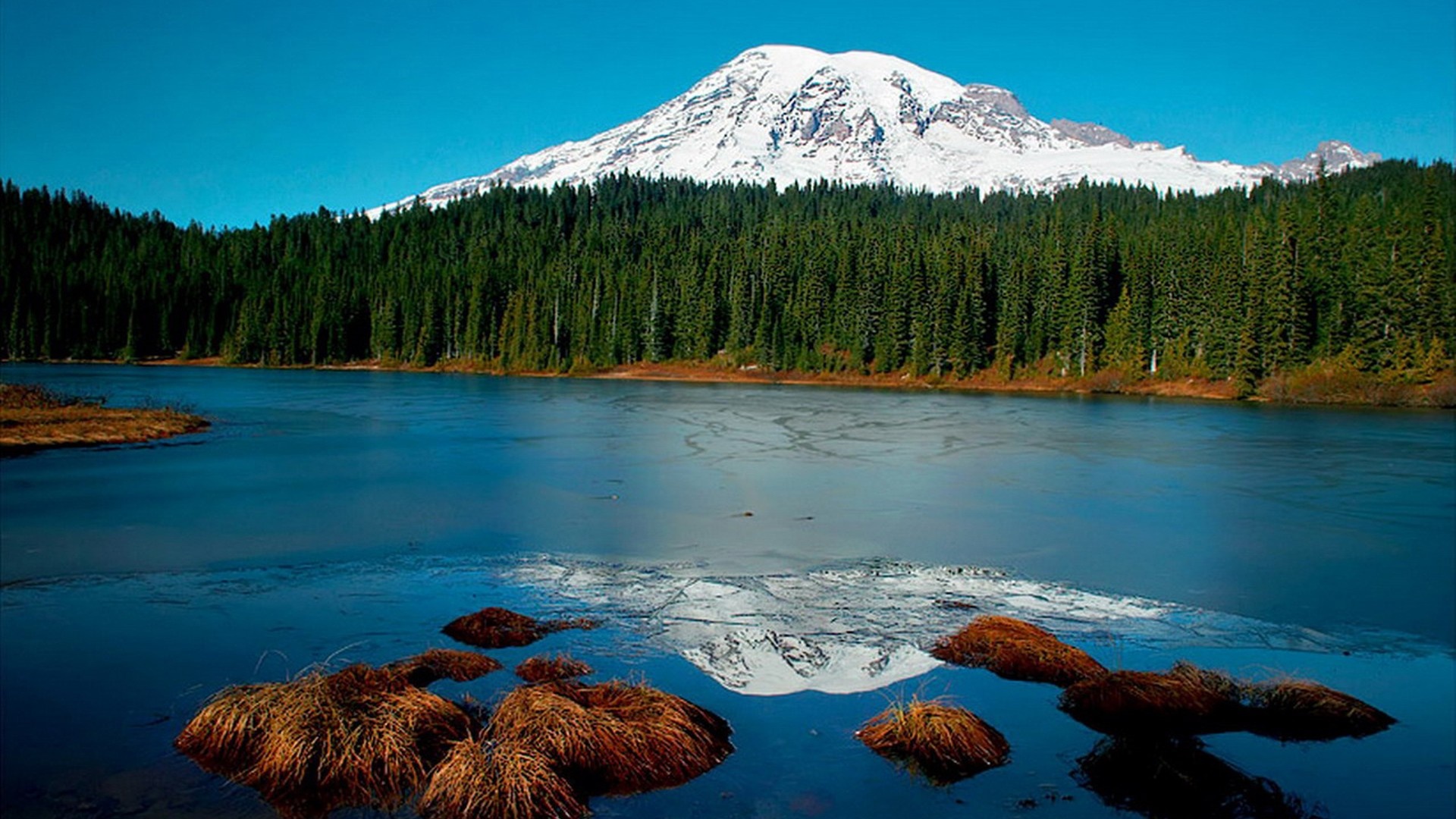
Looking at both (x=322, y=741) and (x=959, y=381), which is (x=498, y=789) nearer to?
(x=322, y=741)

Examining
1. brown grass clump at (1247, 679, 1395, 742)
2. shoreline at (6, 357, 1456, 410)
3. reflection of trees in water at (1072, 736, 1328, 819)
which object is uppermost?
shoreline at (6, 357, 1456, 410)

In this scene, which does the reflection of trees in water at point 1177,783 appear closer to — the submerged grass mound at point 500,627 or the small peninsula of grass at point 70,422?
the submerged grass mound at point 500,627

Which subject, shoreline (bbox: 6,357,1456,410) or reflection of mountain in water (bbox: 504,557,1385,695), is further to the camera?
→ shoreline (bbox: 6,357,1456,410)

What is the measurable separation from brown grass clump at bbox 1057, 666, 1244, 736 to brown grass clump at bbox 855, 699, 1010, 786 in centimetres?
122

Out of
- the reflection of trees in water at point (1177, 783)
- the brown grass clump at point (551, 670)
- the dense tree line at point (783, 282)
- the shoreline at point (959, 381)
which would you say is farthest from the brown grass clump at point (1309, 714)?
the dense tree line at point (783, 282)

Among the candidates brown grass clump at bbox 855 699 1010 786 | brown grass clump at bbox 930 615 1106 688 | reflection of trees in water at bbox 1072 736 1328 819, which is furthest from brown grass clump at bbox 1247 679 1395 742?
brown grass clump at bbox 855 699 1010 786

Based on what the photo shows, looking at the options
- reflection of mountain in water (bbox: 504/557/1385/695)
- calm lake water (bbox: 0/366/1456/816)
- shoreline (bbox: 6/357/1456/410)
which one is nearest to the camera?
calm lake water (bbox: 0/366/1456/816)

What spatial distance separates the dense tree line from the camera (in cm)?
7575

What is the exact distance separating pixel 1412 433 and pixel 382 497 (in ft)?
144

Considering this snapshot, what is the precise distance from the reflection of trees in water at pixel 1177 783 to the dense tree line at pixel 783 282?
7362cm

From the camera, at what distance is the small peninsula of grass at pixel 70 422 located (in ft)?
→ 94.2

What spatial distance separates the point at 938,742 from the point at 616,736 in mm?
2766

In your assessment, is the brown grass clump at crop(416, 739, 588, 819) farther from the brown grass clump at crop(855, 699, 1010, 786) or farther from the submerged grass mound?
the submerged grass mound

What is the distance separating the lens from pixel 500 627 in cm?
1068
